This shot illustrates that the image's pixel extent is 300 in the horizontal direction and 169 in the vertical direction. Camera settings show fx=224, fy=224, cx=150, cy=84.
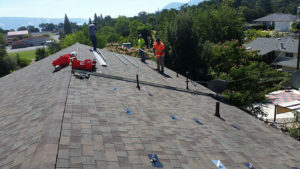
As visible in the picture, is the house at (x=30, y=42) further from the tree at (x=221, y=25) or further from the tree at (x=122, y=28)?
the tree at (x=221, y=25)

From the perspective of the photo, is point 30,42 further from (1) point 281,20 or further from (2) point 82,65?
(2) point 82,65

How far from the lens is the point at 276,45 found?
4644 cm

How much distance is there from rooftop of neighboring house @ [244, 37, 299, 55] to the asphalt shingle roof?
41133 mm

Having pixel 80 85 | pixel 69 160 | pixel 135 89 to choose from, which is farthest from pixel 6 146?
pixel 135 89

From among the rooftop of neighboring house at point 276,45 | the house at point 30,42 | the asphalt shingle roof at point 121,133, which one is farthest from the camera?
the house at point 30,42

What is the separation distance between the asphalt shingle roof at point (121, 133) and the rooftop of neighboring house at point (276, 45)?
41.1m

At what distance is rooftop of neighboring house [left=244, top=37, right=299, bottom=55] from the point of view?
4361cm

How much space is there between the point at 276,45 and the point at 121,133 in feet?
164

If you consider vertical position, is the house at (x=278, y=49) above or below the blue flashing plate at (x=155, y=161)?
above

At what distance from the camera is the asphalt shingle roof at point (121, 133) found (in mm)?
4211

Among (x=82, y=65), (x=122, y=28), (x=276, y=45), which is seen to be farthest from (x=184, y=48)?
(x=122, y=28)

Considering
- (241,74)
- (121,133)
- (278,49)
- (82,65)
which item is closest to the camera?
(121,133)

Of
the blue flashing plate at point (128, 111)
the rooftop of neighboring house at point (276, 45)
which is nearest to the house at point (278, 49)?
the rooftop of neighboring house at point (276, 45)

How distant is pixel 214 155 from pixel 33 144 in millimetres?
4182
